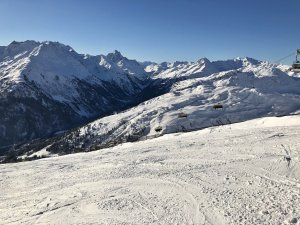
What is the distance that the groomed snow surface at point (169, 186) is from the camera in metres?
25.7

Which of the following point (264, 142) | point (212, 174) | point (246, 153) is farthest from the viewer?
point (264, 142)

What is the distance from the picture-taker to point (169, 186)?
105ft

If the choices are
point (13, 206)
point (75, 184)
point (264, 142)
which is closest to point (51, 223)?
point (13, 206)

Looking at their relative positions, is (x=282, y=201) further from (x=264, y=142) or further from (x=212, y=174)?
(x=264, y=142)

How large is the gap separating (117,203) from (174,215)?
5142 millimetres

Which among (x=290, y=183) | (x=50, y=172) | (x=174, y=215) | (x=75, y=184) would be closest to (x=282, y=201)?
(x=290, y=183)

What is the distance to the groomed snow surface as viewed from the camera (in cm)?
2566

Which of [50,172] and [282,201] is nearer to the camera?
[282,201]

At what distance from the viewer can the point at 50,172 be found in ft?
141

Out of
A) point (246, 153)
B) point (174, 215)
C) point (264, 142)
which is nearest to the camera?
point (174, 215)

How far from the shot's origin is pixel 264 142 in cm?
4594

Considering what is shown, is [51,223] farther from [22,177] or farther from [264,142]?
[264,142]

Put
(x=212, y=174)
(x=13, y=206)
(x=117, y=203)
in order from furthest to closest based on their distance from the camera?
(x=212, y=174) → (x=13, y=206) → (x=117, y=203)

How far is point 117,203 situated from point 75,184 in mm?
8319
